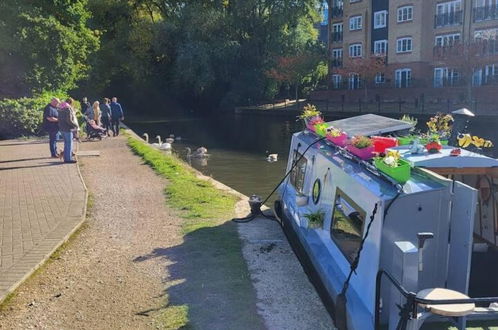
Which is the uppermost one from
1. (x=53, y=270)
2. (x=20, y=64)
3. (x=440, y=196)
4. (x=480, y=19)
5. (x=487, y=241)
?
(x=480, y=19)

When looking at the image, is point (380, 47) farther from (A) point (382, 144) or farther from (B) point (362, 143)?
(A) point (382, 144)

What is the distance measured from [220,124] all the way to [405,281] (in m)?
35.9

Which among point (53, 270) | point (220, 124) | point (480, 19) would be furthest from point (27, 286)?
point (480, 19)

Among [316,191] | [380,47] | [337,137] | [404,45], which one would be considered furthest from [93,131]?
[380,47]

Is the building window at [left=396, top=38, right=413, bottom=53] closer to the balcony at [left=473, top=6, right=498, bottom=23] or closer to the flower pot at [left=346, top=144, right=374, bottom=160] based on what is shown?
the balcony at [left=473, top=6, right=498, bottom=23]

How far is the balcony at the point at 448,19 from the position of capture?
42.0 metres

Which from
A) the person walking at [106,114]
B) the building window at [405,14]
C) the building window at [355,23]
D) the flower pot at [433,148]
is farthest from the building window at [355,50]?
the flower pot at [433,148]

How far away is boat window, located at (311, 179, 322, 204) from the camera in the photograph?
22.1ft

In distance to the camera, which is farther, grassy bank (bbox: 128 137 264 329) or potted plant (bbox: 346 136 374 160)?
potted plant (bbox: 346 136 374 160)

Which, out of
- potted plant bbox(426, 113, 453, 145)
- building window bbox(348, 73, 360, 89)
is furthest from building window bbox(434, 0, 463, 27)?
potted plant bbox(426, 113, 453, 145)

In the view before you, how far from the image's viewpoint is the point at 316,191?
6875 mm

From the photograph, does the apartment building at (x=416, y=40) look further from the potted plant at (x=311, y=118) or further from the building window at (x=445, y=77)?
the potted plant at (x=311, y=118)

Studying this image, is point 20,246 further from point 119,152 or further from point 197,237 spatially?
point 119,152

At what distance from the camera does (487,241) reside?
18.9 feet
